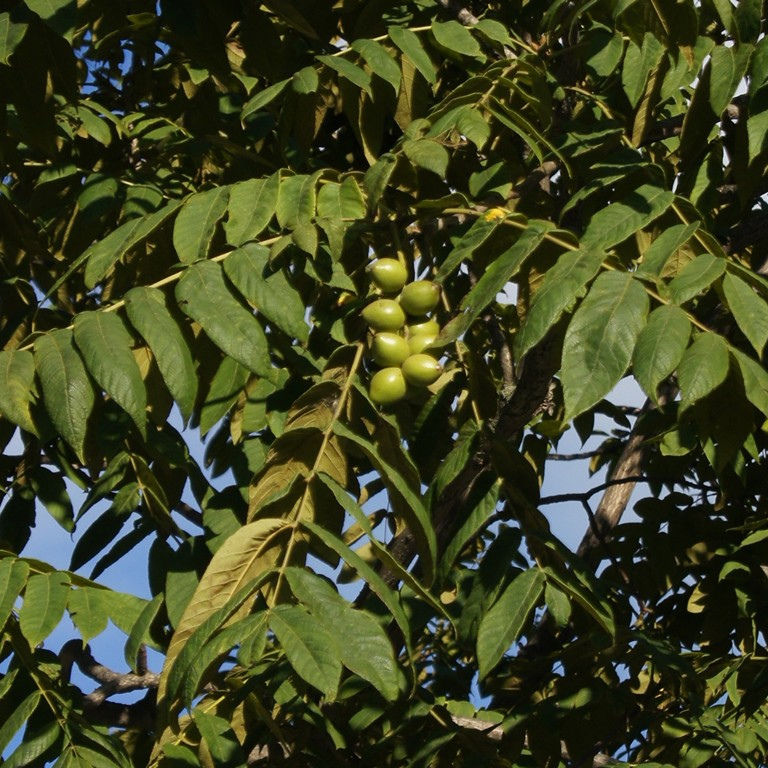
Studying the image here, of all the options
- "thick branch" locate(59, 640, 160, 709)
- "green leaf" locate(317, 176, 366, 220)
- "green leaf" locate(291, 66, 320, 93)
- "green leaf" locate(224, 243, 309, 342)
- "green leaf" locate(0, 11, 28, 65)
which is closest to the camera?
"green leaf" locate(224, 243, 309, 342)

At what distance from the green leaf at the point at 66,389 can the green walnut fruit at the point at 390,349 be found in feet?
1.54

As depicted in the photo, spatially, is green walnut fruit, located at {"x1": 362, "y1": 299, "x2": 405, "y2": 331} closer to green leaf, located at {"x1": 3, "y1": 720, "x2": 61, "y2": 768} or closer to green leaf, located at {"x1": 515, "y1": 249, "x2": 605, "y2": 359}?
green leaf, located at {"x1": 515, "y1": 249, "x2": 605, "y2": 359}

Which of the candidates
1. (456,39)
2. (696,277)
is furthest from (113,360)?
(456,39)

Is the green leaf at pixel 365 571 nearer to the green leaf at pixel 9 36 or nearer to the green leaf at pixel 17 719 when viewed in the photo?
the green leaf at pixel 17 719

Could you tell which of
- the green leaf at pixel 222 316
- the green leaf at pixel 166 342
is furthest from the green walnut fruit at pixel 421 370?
the green leaf at pixel 166 342

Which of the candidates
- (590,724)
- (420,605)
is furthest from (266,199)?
(590,724)

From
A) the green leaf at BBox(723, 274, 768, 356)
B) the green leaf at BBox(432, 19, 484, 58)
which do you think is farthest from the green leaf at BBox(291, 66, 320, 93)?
the green leaf at BBox(723, 274, 768, 356)

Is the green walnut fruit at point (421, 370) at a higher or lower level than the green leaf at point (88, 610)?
higher

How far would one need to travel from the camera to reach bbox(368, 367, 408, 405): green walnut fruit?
1988mm

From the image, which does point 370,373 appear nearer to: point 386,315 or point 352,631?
point 386,315

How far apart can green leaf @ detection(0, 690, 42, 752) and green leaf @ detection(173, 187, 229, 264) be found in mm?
821

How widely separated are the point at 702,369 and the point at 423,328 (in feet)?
1.57

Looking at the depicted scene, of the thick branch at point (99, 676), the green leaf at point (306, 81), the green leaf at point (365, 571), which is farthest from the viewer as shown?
the thick branch at point (99, 676)

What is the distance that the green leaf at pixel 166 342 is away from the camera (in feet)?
6.05
